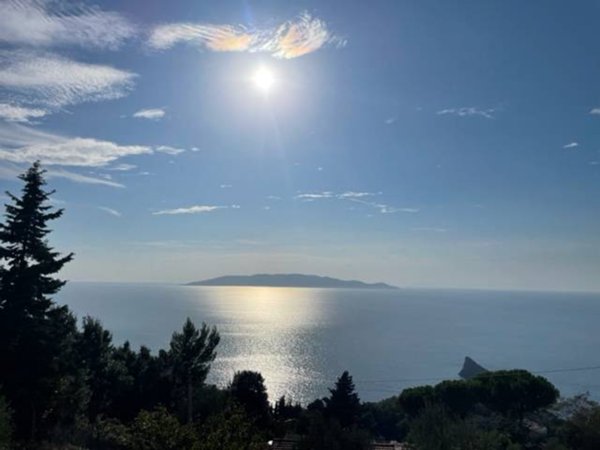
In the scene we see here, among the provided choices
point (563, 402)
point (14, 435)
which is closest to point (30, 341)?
point (14, 435)

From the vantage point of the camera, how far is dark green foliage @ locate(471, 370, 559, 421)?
35.2 metres

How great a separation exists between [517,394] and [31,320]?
31414 millimetres

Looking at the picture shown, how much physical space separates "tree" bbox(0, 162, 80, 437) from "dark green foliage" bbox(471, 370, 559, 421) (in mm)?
28706

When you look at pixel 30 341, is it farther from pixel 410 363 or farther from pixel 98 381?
pixel 410 363

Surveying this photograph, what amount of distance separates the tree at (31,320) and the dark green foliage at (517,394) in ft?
94.2

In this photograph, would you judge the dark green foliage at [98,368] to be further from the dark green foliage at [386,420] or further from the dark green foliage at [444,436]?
the dark green foliage at [386,420]

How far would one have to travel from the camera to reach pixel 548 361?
113 meters

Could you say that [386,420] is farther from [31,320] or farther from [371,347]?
[371,347]

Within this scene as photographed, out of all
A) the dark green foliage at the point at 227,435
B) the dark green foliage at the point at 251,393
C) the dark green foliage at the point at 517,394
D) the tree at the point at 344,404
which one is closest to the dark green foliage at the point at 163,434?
the dark green foliage at the point at 227,435

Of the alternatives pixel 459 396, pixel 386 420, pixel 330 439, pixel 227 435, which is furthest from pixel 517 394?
pixel 227 435

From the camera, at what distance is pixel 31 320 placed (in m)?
21.0

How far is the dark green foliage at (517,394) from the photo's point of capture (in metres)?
35.2

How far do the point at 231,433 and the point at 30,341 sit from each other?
1249 cm

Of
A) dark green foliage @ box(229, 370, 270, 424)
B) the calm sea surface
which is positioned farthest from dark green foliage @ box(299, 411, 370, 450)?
the calm sea surface
